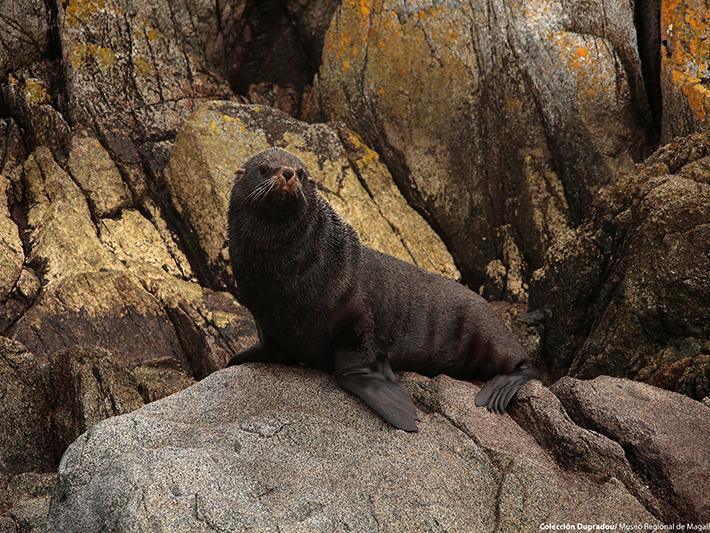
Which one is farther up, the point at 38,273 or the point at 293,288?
the point at 293,288

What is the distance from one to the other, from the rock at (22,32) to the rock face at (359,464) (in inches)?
348

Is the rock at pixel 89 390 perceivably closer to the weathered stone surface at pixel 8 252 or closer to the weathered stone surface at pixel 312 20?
the weathered stone surface at pixel 8 252

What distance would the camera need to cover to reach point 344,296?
6770 mm

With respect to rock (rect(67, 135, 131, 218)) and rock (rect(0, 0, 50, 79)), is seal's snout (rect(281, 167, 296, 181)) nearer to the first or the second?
rock (rect(67, 135, 131, 218))

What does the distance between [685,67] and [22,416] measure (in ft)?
29.7

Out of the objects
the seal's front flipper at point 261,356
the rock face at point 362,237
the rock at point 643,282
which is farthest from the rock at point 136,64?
the seal's front flipper at point 261,356

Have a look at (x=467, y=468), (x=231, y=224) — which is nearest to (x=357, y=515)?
(x=467, y=468)

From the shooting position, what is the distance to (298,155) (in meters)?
12.9

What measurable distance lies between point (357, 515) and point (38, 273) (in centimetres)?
747

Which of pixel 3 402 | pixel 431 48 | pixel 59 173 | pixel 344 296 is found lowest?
pixel 3 402

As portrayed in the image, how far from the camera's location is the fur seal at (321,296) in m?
6.46

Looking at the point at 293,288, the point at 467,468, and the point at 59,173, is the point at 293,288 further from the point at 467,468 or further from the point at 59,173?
the point at 59,173

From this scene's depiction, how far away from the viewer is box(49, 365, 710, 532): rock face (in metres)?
5.28

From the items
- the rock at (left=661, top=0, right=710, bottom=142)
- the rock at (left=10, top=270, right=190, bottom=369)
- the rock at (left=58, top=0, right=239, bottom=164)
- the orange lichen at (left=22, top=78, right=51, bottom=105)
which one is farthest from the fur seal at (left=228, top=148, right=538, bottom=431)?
the orange lichen at (left=22, top=78, right=51, bottom=105)
